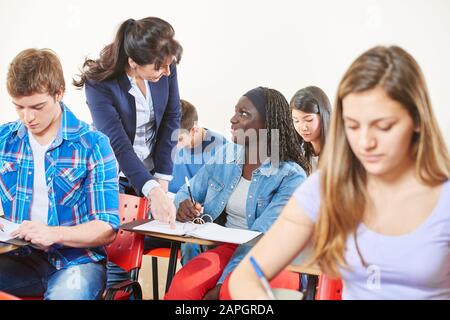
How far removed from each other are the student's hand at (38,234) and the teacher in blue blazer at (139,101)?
415 millimetres

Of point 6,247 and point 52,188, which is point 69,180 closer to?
point 52,188

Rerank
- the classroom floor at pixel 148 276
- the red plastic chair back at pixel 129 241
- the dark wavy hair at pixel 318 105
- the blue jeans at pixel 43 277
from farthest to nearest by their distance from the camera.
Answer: the classroom floor at pixel 148 276
the dark wavy hair at pixel 318 105
the red plastic chair back at pixel 129 241
the blue jeans at pixel 43 277

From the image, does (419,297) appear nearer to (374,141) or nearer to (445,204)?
(445,204)

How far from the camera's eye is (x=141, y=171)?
2168 mm

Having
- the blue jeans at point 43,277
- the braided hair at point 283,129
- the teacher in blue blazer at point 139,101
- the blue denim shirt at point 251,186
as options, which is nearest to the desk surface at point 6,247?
the blue jeans at point 43,277

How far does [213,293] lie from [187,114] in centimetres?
130

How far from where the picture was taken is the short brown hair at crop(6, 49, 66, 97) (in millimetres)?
1644

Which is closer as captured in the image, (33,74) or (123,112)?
(33,74)

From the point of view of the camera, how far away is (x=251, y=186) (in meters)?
2.06

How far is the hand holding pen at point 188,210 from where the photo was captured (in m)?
2.00

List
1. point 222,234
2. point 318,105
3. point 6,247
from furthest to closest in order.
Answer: point 318,105 < point 222,234 < point 6,247

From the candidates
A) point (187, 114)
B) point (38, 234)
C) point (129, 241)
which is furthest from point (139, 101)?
point (38, 234)

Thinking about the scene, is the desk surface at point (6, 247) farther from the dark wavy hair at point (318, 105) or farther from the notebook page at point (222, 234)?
the dark wavy hair at point (318, 105)
